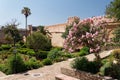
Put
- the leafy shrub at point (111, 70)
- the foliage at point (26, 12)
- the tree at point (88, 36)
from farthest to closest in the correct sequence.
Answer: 1. the foliage at point (26, 12)
2. the tree at point (88, 36)
3. the leafy shrub at point (111, 70)

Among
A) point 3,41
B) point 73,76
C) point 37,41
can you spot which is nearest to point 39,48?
point 37,41

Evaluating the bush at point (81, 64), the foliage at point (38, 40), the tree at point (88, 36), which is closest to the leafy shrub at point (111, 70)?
the tree at point (88, 36)

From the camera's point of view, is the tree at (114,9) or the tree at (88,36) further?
the tree at (114,9)

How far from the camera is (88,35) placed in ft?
33.1

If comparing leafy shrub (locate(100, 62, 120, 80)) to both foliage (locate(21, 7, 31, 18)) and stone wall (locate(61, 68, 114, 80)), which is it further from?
foliage (locate(21, 7, 31, 18))

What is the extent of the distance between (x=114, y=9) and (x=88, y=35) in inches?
144

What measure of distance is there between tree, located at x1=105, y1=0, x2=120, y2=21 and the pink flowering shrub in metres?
1.95

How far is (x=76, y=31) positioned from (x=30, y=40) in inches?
633

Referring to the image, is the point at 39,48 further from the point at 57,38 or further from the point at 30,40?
the point at 57,38

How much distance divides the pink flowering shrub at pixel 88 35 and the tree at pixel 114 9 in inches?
76.8

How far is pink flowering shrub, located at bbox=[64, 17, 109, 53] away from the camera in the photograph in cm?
1024

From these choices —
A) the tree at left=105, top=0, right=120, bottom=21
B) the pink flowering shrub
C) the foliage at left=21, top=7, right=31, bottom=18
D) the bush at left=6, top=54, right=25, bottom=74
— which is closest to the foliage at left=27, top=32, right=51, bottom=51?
the bush at left=6, top=54, right=25, bottom=74

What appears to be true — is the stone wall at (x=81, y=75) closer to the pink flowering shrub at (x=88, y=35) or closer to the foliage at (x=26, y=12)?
the pink flowering shrub at (x=88, y=35)

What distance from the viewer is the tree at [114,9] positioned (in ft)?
40.7
